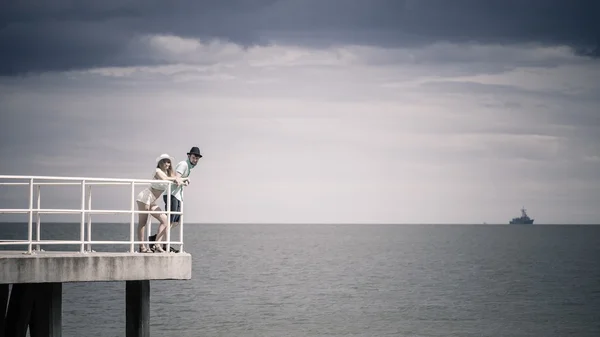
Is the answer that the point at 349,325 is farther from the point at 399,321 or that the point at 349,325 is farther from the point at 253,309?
the point at 253,309

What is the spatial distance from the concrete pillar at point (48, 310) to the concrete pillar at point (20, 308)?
398mm

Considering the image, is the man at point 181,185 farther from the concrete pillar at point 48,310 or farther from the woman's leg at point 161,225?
the concrete pillar at point 48,310

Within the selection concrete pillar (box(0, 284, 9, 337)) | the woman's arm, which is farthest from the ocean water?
the woman's arm

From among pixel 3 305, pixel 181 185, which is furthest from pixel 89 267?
pixel 3 305

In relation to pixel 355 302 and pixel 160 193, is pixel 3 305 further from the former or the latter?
pixel 355 302

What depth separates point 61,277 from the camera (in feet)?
56.0

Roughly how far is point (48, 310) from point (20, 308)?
118 centimetres

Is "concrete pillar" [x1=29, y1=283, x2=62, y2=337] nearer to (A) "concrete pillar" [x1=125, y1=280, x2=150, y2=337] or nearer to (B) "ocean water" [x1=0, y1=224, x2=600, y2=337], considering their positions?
(A) "concrete pillar" [x1=125, y1=280, x2=150, y2=337]

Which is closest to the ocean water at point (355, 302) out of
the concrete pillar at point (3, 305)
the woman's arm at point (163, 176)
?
the concrete pillar at point (3, 305)

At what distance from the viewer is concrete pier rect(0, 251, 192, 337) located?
55.6 ft

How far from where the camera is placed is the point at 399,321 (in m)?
50.9

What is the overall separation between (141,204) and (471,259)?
102558mm

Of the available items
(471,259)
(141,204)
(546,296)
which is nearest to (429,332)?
(546,296)

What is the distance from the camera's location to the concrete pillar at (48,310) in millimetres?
17719
